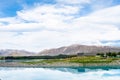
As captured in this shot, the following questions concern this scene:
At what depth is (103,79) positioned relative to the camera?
178 ft

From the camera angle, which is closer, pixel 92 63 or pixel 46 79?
pixel 46 79

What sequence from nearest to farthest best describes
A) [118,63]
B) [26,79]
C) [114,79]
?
1. [114,79]
2. [26,79]
3. [118,63]

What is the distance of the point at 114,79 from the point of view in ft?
174

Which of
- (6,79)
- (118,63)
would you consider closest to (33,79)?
(6,79)

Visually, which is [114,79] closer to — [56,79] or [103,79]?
[103,79]

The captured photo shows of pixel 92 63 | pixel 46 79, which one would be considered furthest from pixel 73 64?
pixel 46 79

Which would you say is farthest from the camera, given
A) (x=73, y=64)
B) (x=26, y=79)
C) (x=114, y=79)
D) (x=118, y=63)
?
(x=73, y=64)

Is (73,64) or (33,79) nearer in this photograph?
(33,79)

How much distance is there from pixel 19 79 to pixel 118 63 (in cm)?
6394

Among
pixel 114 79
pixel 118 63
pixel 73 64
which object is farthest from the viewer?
pixel 73 64

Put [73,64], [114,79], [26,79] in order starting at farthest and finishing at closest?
[73,64] < [26,79] < [114,79]

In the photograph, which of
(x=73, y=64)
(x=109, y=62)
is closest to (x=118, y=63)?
(x=109, y=62)

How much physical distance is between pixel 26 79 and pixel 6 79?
142 inches

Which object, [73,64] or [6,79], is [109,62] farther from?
[6,79]
